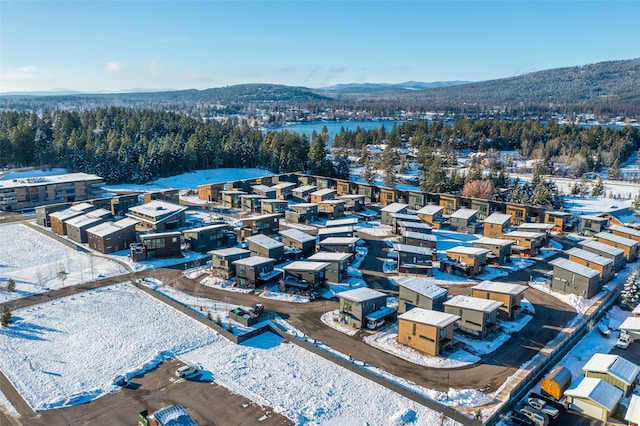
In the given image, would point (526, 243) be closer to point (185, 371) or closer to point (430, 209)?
point (430, 209)

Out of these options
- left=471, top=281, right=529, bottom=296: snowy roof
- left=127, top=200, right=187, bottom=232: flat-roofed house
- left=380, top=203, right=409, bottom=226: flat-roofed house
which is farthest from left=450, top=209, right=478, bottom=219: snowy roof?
left=127, top=200, right=187, bottom=232: flat-roofed house

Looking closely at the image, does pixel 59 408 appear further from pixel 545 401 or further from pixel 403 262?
pixel 403 262

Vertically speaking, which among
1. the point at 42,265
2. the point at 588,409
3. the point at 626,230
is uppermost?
A: the point at 626,230

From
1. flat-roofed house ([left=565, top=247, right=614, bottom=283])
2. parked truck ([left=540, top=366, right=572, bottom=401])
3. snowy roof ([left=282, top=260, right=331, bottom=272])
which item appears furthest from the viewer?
flat-roofed house ([left=565, top=247, right=614, bottom=283])

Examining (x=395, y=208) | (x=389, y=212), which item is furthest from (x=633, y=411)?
(x=395, y=208)

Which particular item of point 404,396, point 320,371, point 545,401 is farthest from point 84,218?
point 545,401

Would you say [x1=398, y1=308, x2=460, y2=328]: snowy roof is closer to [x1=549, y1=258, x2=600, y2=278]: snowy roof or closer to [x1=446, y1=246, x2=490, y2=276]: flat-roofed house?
[x1=446, y1=246, x2=490, y2=276]: flat-roofed house
